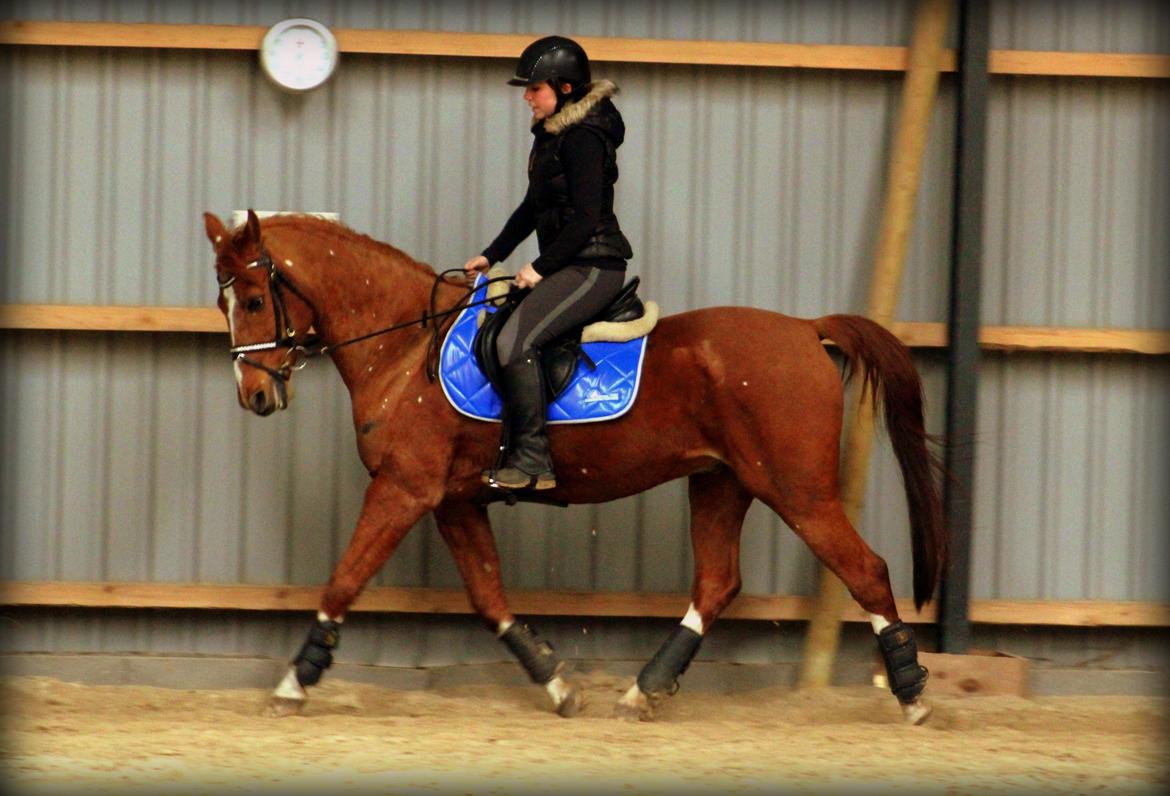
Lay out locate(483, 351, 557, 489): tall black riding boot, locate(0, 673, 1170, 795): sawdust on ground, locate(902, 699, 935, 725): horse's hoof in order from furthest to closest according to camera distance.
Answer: locate(902, 699, 935, 725): horse's hoof, locate(483, 351, 557, 489): tall black riding boot, locate(0, 673, 1170, 795): sawdust on ground

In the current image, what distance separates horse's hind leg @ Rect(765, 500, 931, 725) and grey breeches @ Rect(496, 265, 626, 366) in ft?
3.91

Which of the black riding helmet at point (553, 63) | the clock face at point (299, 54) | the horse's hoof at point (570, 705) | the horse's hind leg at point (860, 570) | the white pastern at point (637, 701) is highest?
the clock face at point (299, 54)

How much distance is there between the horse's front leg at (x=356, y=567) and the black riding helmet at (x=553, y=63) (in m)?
1.82

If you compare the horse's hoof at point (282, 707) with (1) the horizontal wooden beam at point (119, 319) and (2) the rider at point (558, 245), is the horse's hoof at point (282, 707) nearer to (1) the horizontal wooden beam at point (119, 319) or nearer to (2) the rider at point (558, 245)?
(2) the rider at point (558, 245)

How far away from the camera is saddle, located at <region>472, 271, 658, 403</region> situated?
6.00 metres

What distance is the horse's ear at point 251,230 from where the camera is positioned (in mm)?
5926

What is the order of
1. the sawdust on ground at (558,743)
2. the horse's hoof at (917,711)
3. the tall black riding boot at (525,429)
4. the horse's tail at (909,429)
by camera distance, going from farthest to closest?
the horse's tail at (909,429) → the horse's hoof at (917,711) → the tall black riding boot at (525,429) → the sawdust on ground at (558,743)

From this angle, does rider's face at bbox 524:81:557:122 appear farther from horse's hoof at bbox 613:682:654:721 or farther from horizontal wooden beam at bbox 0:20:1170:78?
horse's hoof at bbox 613:682:654:721

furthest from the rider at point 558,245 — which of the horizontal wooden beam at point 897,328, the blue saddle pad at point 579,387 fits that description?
the horizontal wooden beam at point 897,328

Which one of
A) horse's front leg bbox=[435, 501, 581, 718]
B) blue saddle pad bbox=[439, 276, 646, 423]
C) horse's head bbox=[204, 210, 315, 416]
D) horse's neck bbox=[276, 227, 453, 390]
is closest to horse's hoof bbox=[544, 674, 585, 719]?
horse's front leg bbox=[435, 501, 581, 718]

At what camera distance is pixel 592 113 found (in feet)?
19.5

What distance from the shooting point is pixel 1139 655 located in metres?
7.25

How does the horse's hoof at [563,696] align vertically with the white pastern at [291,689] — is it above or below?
below

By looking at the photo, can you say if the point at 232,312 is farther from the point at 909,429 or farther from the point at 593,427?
the point at 909,429
